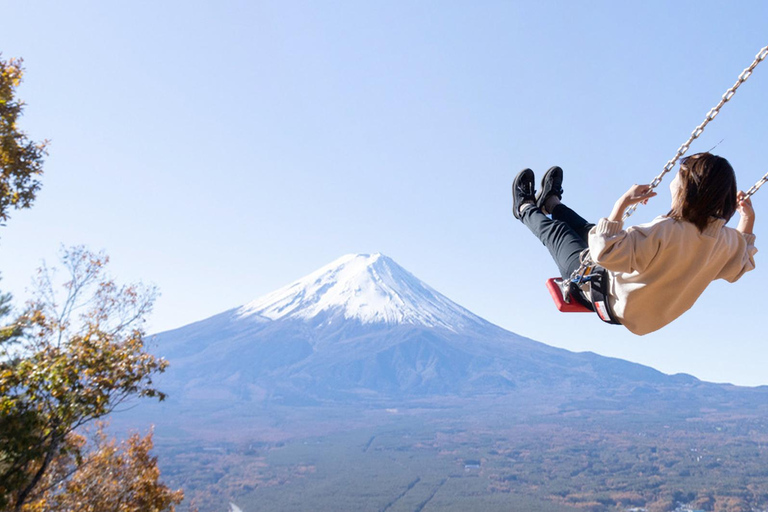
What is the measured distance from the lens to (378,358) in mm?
157000

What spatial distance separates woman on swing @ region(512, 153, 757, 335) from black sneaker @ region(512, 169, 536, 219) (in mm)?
638

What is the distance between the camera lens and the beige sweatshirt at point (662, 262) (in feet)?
6.32

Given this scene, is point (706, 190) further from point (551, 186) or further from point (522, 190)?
point (522, 190)

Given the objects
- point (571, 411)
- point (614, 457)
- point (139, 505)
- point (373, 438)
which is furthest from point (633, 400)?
point (139, 505)

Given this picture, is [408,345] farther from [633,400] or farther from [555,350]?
[633,400]

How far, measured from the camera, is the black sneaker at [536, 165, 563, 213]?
2.83 m

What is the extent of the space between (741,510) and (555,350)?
113538 mm

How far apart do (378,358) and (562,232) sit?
6183 inches

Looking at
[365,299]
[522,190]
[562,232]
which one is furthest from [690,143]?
[365,299]

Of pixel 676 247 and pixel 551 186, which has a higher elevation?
pixel 551 186

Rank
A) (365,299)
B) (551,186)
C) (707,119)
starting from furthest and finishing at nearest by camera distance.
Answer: (365,299), (551,186), (707,119)

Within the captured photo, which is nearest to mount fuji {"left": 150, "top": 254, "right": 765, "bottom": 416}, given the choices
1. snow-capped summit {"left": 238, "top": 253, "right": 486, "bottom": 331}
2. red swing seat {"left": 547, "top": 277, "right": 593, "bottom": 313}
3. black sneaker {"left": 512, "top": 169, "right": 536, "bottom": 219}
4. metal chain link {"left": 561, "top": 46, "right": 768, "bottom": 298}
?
snow-capped summit {"left": 238, "top": 253, "right": 486, "bottom": 331}

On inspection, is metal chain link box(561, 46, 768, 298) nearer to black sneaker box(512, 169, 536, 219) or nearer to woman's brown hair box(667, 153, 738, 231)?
woman's brown hair box(667, 153, 738, 231)

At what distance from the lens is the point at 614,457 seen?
309 feet
